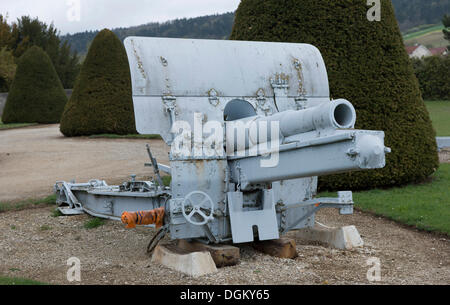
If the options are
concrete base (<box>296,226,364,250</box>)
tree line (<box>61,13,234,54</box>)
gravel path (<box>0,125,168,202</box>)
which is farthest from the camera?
tree line (<box>61,13,234,54</box>)

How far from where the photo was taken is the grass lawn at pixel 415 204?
7000 mm

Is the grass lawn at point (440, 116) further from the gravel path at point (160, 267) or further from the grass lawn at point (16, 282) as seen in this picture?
the grass lawn at point (16, 282)

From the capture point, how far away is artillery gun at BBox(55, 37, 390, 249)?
4.35 metres

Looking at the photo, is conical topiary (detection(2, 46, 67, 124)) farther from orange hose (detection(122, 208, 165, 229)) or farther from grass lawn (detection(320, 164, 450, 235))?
orange hose (detection(122, 208, 165, 229))

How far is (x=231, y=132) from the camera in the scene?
4918 millimetres

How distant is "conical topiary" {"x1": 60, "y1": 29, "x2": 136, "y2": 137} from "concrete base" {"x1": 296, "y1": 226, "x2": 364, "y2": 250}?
11.6m

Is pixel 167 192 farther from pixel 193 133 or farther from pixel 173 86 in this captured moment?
pixel 173 86

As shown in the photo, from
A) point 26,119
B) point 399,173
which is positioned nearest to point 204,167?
Result: point 399,173

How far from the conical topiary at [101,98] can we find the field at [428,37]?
2244 inches

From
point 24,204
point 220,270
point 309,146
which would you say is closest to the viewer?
point 309,146

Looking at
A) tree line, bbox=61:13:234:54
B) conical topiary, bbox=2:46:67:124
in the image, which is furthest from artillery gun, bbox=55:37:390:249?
tree line, bbox=61:13:234:54

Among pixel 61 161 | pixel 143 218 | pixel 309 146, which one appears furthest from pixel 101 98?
Result: pixel 309 146

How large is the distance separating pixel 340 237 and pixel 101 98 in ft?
40.3

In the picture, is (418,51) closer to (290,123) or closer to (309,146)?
(290,123)
